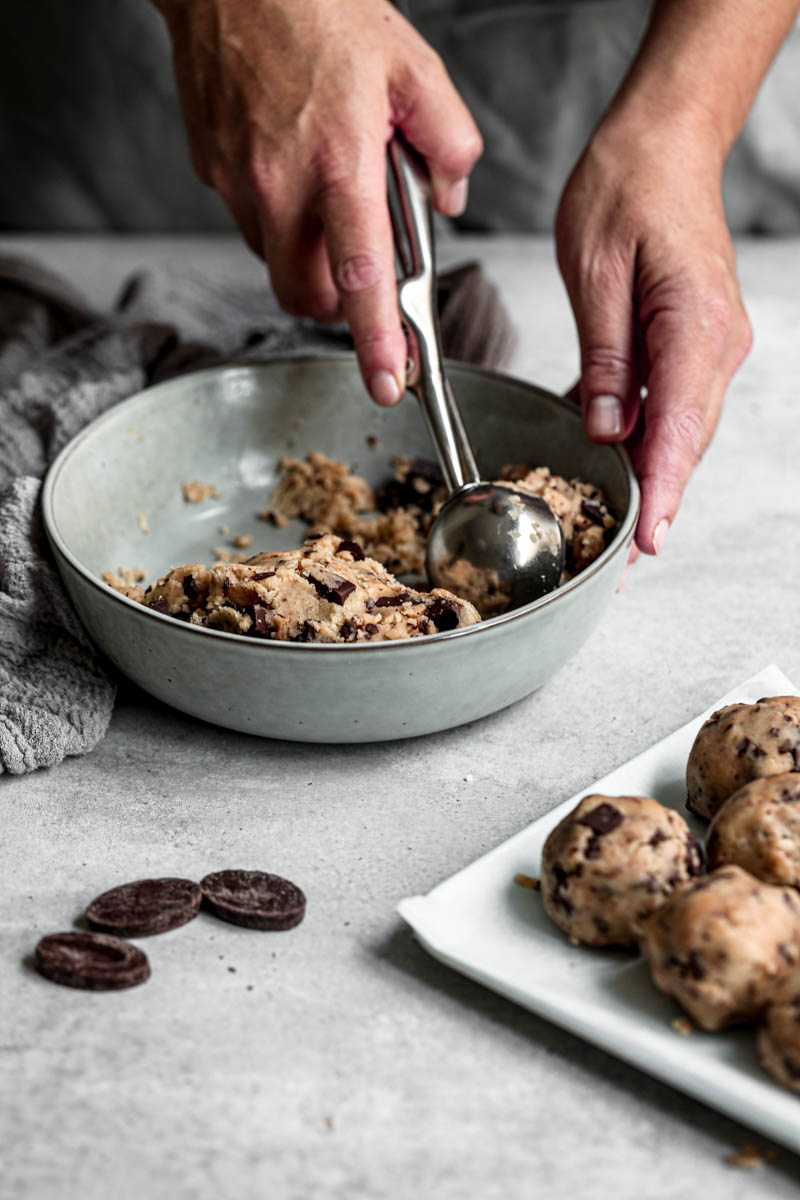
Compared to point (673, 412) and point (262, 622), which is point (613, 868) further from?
point (673, 412)

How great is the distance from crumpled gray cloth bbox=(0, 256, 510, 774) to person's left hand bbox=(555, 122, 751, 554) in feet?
1.46

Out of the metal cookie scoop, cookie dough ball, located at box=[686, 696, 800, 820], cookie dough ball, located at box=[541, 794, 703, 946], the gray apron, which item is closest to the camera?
cookie dough ball, located at box=[541, 794, 703, 946]

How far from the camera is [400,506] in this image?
4.88 feet

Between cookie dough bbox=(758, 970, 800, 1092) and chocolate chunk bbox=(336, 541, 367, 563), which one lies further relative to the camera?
chocolate chunk bbox=(336, 541, 367, 563)

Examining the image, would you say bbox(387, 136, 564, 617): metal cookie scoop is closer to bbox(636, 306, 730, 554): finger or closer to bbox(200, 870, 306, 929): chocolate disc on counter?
bbox(636, 306, 730, 554): finger

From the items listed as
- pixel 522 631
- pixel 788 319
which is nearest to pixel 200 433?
pixel 522 631

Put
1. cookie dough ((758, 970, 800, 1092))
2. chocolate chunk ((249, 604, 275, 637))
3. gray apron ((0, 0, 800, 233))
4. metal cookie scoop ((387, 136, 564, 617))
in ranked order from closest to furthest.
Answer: cookie dough ((758, 970, 800, 1092)) → chocolate chunk ((249, 604, 275, 637)) → metal cookie scoop ((387, 136, 564, 617)) → gray apron ((0, 0, 800, 233))

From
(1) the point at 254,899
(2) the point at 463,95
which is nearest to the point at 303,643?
(1) the point at 254,899

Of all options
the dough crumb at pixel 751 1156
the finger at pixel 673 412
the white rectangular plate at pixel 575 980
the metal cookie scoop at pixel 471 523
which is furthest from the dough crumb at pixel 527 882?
the finger at pixel 673 412

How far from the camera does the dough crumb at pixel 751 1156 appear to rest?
0.74m

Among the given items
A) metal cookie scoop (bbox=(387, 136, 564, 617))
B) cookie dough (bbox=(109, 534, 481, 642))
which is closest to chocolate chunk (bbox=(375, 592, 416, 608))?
cookie dough (bbox=(109, 534, 481, 642))

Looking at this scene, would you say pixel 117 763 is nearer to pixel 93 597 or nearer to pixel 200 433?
pixel 93 597

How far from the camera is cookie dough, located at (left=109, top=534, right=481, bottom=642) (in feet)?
3.50

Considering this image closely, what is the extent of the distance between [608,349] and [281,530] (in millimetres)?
439
